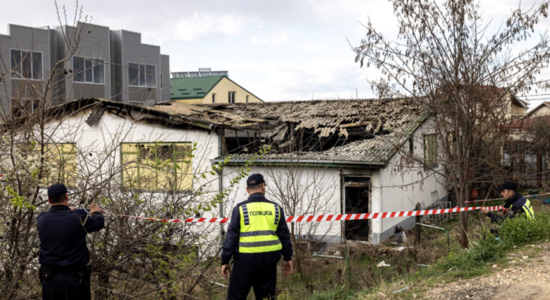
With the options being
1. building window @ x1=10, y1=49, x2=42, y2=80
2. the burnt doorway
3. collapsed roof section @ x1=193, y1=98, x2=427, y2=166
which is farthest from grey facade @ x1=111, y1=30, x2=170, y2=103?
building window @ x1=10, y1=49, x2=42, y2=80

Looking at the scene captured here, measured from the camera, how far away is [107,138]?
1619 cm

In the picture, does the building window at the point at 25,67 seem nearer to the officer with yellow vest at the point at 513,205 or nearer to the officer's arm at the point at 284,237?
the officer's arm at the point at 284,237

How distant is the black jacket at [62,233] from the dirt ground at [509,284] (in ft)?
12.5

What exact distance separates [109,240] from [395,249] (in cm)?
849

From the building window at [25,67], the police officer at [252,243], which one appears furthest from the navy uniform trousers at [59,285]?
the building window at [25,67]

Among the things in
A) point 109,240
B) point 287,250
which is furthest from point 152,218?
point 287,250

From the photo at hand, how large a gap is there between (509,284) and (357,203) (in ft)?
29.4

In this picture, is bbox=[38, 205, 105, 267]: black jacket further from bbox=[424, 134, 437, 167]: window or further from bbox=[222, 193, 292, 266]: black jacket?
bbox=[424, 134, 437, 167]: window

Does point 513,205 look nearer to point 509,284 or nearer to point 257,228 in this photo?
point 509,284

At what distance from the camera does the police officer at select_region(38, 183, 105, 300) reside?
195 inches

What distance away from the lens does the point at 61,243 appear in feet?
16.3

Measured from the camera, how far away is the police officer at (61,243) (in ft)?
16.3

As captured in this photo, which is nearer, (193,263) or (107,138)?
(193,263)

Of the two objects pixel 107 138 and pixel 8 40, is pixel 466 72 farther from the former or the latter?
pixel 8 40
